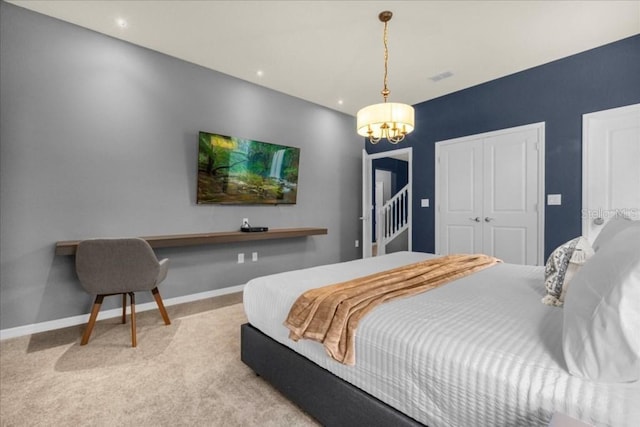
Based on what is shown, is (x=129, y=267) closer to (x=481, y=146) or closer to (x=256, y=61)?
(x=256, y=61)

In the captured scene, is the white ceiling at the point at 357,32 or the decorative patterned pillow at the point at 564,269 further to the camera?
the white ceiling at the point at 357,32

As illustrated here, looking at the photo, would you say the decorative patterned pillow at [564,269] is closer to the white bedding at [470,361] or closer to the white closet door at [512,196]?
the white bedding at [470,361]

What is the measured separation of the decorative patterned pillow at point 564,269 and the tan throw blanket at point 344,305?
53 centimetres

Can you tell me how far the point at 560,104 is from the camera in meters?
3.35

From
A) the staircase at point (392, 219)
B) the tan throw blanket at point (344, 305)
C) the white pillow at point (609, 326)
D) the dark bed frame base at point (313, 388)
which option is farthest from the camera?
the staircase at point (392, 219)

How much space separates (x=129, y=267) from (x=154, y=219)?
948 millimetres

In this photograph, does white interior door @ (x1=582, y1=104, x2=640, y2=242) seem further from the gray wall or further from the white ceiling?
the gray wall

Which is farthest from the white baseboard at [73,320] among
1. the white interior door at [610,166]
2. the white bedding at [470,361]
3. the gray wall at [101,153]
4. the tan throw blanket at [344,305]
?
the white interior door at [610,166]

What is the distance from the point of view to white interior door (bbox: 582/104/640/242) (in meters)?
2.93

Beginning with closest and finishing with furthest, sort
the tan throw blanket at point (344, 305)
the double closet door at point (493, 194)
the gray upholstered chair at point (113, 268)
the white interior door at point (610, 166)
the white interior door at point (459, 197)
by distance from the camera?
the tan throw blanket at point (344, 305), the gray upholstered chair at point (113, 268), the white interior door at point (610, 166), the double closet door at point (493, 194), the white interior door at point (459, 197)

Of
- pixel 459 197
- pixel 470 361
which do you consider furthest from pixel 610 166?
pixel 470 361

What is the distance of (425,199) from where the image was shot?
4.52m

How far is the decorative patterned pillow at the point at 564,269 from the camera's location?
1.41 m

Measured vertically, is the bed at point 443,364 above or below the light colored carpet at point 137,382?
above
